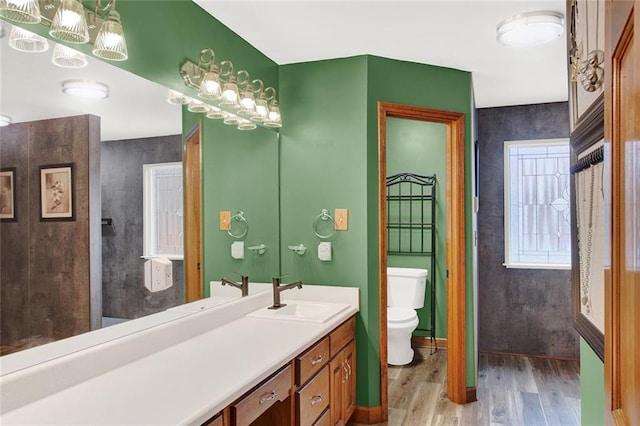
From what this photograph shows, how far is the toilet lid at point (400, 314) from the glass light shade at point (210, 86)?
2.51 meters

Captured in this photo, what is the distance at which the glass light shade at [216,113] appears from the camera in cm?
243

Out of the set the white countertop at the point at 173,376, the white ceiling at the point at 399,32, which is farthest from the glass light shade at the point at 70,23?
the white countertop at the point at 173,376

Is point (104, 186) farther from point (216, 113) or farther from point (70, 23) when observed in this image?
point (216, 113)

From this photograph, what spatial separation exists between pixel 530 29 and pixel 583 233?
143 cm

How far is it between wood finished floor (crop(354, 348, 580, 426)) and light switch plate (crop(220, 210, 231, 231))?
165 cm

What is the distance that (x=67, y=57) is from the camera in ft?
5.19

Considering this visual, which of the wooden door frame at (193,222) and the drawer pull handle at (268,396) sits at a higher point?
the wooden door frame at (193,222)

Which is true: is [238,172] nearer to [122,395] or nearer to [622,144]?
[122,395]

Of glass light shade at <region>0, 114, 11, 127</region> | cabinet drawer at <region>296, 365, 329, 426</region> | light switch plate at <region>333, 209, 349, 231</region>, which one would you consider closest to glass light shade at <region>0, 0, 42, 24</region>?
glass light shade at <region>0, 114, 11, 127</region>

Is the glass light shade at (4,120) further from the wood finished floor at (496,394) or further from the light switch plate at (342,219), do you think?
the wood finished floor at (496,394)

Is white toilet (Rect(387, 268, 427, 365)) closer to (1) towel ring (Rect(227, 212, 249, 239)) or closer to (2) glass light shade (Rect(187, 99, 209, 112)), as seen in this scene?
(1) towel ring (Rect(227, 212, 249, 239))

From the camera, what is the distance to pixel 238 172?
2756 millimetres

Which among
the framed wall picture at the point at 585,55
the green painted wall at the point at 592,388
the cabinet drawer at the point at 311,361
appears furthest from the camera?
the cabinet drawer at the point at 311,361

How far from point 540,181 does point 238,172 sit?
303cm
